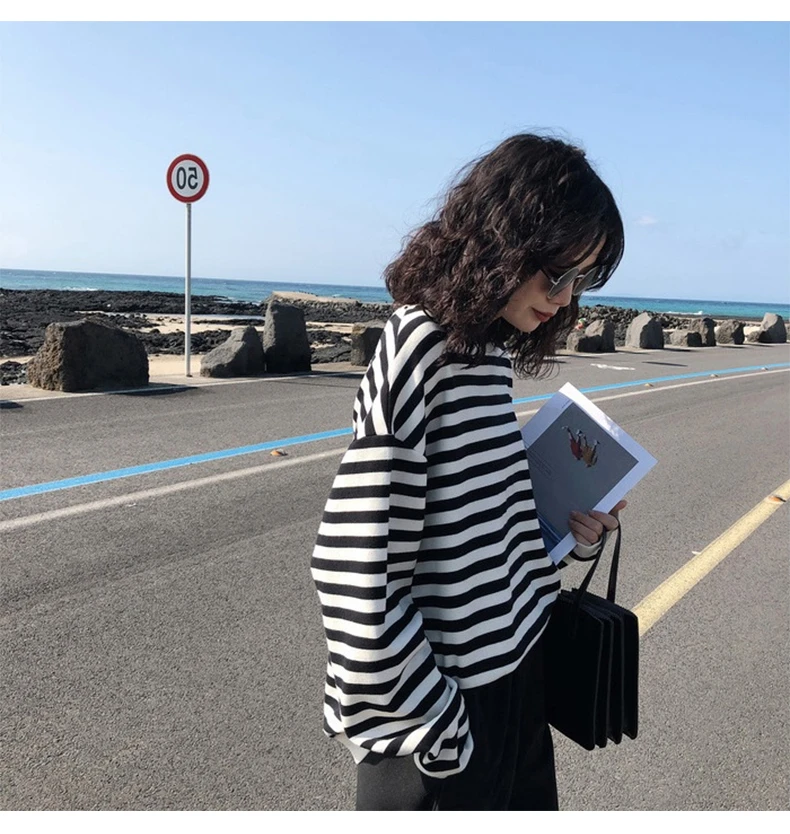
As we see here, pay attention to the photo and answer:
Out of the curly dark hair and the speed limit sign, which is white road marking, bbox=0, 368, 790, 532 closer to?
the curly dark hair

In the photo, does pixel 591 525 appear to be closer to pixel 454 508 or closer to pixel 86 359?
→ pixel 454 508

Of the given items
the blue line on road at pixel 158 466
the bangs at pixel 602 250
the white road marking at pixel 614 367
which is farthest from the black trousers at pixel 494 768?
the white road marking at pixel 614 367

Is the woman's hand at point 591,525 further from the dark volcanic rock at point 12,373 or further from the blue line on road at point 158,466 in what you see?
the dark volcanic rock at point 12,373

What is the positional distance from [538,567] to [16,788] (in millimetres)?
1909

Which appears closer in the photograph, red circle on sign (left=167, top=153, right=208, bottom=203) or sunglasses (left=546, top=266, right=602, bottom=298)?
sunglasses (left=546, top=266, right=602, bottom=298)

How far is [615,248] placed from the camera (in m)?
1.60

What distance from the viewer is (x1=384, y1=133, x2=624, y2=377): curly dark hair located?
1.45 metres

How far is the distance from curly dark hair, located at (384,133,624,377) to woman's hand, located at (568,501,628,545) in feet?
1.68

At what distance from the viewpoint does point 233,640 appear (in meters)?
3.48

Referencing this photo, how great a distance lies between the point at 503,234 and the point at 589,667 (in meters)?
0.95

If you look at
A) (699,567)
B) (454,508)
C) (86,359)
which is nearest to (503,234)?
(454,508)

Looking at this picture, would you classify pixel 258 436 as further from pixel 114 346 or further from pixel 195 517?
pixel 114 346

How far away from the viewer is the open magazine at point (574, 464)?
5.89 feet

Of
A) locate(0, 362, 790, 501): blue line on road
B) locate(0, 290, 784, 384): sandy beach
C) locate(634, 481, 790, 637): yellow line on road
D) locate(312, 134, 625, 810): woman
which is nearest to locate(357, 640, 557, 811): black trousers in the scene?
locate(312, 134, 625, 810): woman
